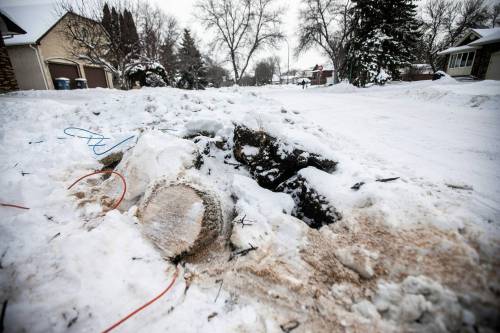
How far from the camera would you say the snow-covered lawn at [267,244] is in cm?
147

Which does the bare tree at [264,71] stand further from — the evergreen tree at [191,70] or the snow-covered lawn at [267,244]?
the snow-covered lawn at [267,244]

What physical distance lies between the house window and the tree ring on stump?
26310 millimetres

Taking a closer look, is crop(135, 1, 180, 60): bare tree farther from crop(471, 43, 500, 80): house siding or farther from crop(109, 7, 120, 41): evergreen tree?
crop(471, 43, 500, 80): house siding

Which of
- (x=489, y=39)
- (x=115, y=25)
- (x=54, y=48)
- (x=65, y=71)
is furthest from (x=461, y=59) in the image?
(x=54, y=48)

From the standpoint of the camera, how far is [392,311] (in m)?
1.41

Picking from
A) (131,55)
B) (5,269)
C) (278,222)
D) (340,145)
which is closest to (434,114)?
(340,145)

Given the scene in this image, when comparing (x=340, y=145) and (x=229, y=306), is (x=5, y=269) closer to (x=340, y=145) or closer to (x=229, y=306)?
(x=229, y=306)

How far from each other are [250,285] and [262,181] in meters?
1.54

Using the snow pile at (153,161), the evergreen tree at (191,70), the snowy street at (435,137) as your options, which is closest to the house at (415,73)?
the snowy street at (435,137)

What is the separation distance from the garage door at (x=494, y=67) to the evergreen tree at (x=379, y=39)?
6.11 metres

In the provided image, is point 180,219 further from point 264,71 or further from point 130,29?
point 264,71

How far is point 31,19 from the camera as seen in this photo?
14.6m

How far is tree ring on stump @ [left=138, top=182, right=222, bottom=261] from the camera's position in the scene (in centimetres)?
215

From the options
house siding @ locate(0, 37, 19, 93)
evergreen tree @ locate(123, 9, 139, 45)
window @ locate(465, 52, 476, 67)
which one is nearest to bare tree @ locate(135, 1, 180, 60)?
evergreen tree @ locate(123, 9, 139, 45)
